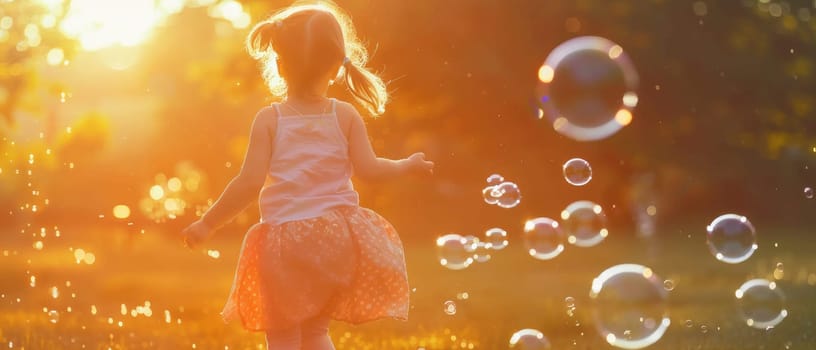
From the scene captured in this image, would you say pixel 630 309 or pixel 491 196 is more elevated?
pixel 491 196

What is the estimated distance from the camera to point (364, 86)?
15.0ft

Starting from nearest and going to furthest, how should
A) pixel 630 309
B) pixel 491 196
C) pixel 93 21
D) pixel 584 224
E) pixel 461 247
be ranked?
pixel 630 309 < pixel 491 196 < pixel 461 247 < pixel 584 224 < pixel 93 21

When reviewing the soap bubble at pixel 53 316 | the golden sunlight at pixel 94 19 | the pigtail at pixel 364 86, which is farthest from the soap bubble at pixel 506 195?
the golden sunlight at pixel 94 19

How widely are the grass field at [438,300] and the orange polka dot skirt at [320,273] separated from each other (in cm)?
214

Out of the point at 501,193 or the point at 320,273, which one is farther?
the point at 501,193

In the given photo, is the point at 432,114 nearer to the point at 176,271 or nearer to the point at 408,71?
the point at 408,71

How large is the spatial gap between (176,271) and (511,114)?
16.6 feet

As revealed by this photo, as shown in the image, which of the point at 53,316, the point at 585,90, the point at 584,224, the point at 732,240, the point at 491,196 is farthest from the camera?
the point at 53,316

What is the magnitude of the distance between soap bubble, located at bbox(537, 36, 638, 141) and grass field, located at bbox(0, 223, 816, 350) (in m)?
1.19

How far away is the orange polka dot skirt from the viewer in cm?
426

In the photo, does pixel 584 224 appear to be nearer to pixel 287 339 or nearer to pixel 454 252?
pixel 454 252

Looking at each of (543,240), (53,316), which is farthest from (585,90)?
(53,316)

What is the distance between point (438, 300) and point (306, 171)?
6373 mm

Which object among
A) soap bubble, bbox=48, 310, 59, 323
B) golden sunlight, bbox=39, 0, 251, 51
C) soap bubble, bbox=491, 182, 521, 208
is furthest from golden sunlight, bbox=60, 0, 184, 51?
soap bubble, bbox=491, 182, 521, 208
